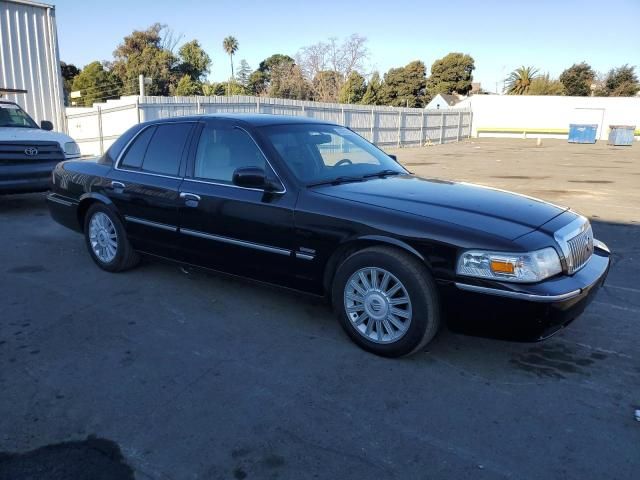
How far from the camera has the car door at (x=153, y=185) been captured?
180 inches

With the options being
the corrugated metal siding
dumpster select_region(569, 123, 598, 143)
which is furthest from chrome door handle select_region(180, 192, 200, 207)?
dumpster select_region(569, 123, 598, 143)

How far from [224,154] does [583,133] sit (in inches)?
1574

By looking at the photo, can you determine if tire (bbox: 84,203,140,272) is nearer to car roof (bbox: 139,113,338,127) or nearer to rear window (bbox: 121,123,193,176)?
rear window (bbox: 121,123,193,176)

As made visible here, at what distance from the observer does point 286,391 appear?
3111 millimetres

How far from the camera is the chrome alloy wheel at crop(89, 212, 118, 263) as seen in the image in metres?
5.20

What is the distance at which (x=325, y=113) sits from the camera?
923 inches

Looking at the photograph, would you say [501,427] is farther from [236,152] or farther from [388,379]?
[236,152]

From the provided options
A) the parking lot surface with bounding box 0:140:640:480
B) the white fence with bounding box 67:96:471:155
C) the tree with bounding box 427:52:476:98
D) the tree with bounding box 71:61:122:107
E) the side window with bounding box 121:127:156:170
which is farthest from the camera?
the tree with bounding box 427:52:476:98

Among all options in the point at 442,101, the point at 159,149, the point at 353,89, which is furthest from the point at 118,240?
the point at 442,101

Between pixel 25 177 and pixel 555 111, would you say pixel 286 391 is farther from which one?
pixel 555 111

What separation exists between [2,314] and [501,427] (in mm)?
3834

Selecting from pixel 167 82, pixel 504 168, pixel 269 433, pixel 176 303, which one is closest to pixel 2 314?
pixel 176 303

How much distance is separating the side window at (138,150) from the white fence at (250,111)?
12013 mm

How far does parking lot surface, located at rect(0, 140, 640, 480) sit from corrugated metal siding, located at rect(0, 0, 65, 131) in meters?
11.4
